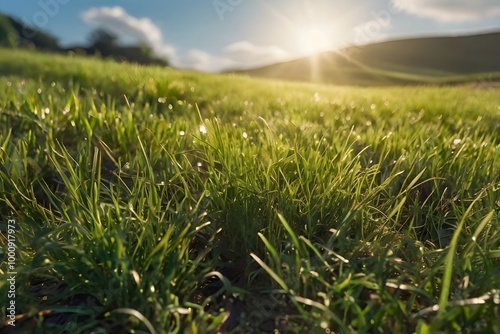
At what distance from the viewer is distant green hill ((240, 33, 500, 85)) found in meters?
34.0

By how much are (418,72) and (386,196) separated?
3970 centimetres

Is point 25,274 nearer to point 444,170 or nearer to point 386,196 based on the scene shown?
point 386,196

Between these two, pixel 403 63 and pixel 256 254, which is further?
pixel 403 63

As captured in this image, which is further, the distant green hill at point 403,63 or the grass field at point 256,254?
the distant green hill at point 403,63

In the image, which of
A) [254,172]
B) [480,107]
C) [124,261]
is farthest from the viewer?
[480,107]

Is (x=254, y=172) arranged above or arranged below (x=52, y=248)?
above

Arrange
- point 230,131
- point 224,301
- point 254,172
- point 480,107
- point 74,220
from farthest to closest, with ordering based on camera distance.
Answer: point 480,107, point 230,131, point 254,172, point 74,220, point 224,301

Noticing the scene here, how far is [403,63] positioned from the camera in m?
39.4

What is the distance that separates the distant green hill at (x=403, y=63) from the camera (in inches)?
1339

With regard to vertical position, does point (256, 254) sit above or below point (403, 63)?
above

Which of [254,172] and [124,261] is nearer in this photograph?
[124,261]

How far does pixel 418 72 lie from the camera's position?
3822cm

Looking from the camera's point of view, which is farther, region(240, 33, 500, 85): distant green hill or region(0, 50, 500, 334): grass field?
region(240, 33, 500, 85): distant green hill

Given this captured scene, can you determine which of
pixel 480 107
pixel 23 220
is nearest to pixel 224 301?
pixel 23 220
